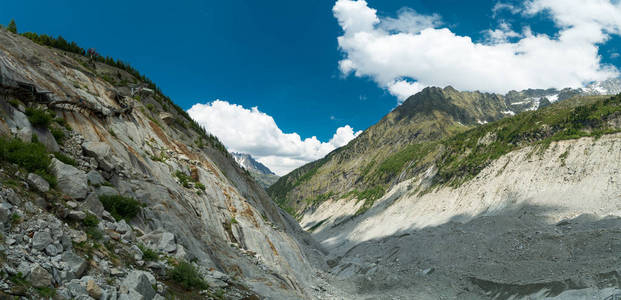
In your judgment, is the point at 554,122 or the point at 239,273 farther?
the point at 554,122

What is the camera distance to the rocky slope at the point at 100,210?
611cm

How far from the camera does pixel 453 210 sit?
2726 inches

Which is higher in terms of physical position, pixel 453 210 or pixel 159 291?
pixel 159 291

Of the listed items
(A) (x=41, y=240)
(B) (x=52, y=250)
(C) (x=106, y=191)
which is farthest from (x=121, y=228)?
(A) (x=41, y=240)

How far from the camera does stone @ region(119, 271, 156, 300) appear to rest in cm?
657

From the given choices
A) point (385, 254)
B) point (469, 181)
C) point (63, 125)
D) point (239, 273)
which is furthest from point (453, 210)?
point (63, 125)

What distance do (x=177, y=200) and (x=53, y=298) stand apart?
35.7 ft

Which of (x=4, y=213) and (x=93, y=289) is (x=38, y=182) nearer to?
(x=4, y=213)

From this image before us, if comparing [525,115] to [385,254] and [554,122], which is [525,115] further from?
[385,254]

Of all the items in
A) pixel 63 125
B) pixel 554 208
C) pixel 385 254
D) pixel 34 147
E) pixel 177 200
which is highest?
pixel 63 125

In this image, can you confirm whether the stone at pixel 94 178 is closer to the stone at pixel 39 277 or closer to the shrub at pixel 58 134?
the shrub at pixel 58 134

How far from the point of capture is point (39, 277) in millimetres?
5242

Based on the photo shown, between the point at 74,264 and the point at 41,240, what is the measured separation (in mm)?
765

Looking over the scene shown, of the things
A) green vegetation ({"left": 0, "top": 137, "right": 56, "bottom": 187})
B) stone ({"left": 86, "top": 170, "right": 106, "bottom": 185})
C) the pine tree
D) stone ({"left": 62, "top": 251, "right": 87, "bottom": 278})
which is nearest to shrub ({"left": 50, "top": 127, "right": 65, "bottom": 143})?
stone ({"left": 86, "top": 170, "right": 106, "bottom": 185})
